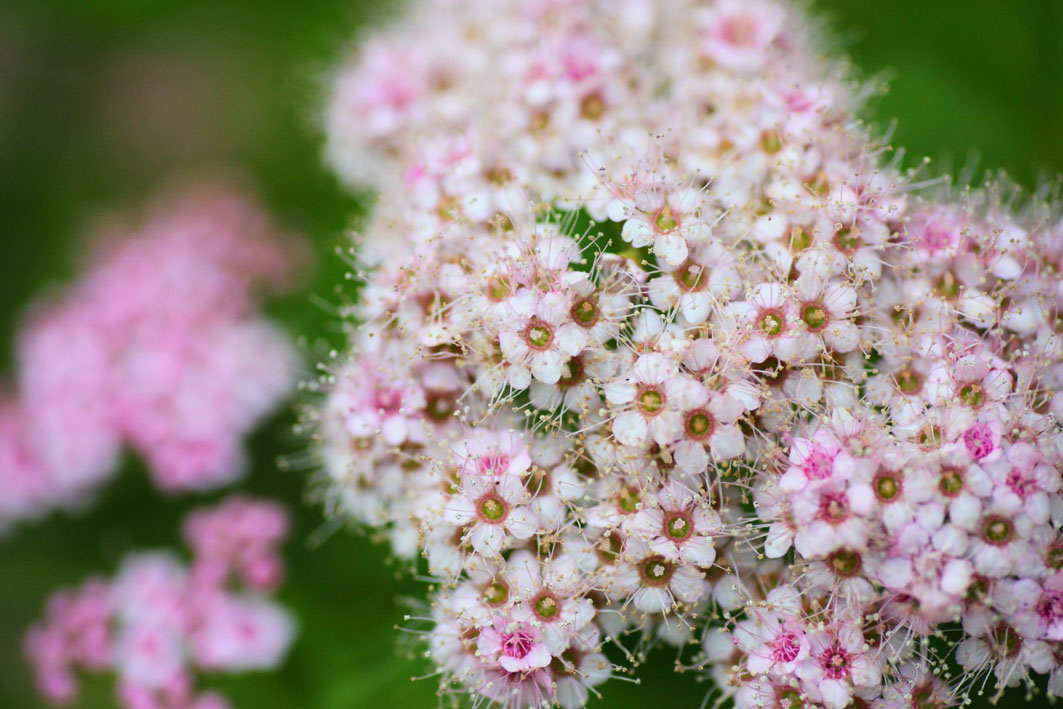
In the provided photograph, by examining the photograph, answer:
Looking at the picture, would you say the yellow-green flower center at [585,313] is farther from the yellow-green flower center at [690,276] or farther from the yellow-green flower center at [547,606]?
the yellow-green flower center at [547,606]

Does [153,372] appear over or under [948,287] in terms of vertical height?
over

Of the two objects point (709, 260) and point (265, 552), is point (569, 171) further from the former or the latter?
point (265, 552)

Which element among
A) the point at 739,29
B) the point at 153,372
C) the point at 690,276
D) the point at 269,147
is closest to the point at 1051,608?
the point at 690,276

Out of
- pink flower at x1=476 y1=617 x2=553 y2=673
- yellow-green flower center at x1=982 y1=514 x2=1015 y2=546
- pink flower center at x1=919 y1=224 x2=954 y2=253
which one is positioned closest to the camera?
yellow-green flower center at x1=982 y1=514 x2=1015 y2=546

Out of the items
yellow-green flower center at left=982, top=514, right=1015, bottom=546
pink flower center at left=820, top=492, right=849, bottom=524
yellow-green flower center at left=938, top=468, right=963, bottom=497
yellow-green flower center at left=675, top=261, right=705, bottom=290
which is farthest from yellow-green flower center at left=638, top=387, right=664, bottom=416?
yellow-green flower center at left=982, top=514, right=1015, bottom=546

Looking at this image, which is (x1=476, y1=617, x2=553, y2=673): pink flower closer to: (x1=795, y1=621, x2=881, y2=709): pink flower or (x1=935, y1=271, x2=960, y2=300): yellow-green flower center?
(x1=795, y1=621, x2=881, y2=709): pink flower

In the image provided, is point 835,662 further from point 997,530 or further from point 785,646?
point 997,530

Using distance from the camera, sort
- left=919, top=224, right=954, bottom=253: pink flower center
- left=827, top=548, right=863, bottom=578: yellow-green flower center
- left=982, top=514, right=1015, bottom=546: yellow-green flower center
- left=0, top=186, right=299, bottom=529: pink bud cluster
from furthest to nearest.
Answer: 1. left=0, top=186, right=299, bottom=529: pink bud cluster
2. left=919, top=224, right=954, bottom=253: pink flower center
3. left=827, top=548, right=863, bottom=578: yellow-green flower center
4. left=982, top=514, right=1015, bottom=546: yellow-green flower center
